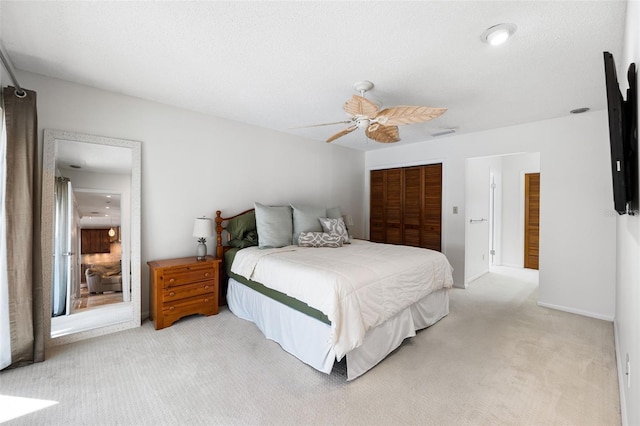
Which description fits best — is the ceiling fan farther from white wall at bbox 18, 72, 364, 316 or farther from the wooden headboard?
the wooden headboard

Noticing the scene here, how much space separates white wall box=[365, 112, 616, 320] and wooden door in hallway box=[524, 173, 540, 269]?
7.36 ft

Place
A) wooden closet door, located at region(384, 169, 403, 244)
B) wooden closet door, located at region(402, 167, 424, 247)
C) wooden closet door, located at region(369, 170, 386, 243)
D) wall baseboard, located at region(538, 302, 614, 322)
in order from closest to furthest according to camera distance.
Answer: wall baseboard, located at region(538, 302, 614, 322) → wooden closet door, located at region(402, 167, 424, 247) → wooden closet door, located at region(384, 169, 403, 244) → wooden closet door, located at region(369, 170, 386, 243)

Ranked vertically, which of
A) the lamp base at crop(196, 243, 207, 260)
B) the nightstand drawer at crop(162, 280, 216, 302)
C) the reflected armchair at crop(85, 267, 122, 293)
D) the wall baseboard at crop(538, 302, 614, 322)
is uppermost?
the lamp base at crop(196, 243, 207, 260)

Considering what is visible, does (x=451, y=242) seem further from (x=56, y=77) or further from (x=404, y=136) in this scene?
(x=56, y=77)

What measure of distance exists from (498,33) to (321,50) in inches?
45.7

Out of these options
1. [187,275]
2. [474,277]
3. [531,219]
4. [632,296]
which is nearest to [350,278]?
[632,296]

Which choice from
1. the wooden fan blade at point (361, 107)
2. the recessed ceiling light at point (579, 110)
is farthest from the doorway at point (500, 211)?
the wooden fan blade at point (361, 107)

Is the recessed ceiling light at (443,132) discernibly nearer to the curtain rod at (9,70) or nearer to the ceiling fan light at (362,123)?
the ceiling fan light at (362,123)

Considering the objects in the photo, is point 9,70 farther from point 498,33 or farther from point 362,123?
point 498,33

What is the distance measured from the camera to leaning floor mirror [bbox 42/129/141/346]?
2531 millimetres

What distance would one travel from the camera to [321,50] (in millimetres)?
2047

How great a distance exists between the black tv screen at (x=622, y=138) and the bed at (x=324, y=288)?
151 centimetres

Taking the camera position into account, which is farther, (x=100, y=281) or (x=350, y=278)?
(x=100, y=281)

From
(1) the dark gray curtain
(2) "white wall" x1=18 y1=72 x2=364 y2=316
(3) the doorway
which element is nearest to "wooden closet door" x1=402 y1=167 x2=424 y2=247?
(3) the doorway
